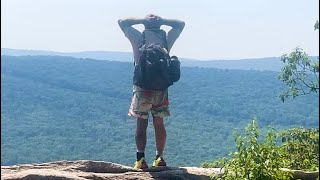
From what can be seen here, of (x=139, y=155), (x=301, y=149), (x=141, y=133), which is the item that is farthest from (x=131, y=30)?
(x=301, y=149)

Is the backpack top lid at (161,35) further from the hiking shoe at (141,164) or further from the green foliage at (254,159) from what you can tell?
the green foliage at (254,159)

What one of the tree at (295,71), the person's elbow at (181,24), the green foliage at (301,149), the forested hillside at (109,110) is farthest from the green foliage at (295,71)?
the forested hillside at (109,110)

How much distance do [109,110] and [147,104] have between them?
3811 inches

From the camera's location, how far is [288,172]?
17.8 ft

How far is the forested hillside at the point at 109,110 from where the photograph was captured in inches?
2825

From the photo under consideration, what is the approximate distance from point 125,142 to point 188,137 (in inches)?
380

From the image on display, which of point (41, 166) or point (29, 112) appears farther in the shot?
point (29, 112)

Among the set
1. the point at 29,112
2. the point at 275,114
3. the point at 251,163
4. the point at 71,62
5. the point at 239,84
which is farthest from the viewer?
the point at 71,62

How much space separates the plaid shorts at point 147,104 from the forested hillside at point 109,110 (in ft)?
149

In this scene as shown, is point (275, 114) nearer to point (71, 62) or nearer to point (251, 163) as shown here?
point (71, 62)

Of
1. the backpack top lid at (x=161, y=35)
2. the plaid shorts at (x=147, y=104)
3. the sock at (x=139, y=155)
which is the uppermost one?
the backpack top lid at (x=161, y=35)

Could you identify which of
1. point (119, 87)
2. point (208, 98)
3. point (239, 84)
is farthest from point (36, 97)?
point (239, 84)

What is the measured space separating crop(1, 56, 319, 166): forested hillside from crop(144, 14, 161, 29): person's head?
45364 mm

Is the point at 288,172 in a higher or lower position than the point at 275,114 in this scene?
higher
